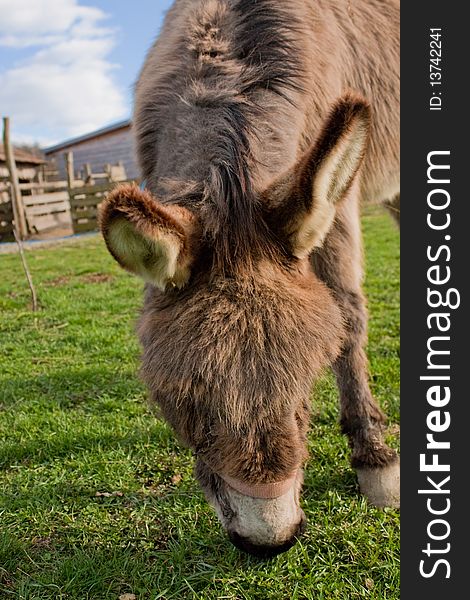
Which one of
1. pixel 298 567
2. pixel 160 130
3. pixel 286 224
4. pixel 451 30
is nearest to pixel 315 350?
pixel 286 224

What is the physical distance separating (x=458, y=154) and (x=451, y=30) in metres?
0.74

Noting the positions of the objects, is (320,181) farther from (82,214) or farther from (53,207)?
(53,207)

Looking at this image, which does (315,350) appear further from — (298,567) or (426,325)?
(298,567)

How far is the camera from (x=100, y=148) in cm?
3591

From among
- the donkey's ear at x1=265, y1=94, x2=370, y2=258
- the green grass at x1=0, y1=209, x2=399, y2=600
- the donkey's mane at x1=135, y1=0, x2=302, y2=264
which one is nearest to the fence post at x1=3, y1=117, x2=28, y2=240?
the green grass at x1=0, y1=209, x2=399, y2=600

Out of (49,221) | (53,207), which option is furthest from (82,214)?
(49,221)

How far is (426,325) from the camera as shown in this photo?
2.90 metres

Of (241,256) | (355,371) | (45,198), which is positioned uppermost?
(45,198)

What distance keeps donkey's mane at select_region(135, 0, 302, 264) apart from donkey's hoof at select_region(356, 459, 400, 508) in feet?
6.00

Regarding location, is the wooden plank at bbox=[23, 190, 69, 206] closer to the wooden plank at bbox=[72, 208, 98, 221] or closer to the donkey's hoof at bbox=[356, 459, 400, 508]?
the wooden plank at bbox=[72, 208, 98, 221]

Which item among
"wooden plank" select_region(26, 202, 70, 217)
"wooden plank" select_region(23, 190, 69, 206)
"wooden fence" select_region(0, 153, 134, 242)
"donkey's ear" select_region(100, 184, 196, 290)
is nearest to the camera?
"donkey's ear" select_region(100, 184, 196, 290)

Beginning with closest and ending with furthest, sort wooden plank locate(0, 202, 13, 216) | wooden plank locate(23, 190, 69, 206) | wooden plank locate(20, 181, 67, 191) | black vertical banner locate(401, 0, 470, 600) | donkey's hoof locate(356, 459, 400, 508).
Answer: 1. black vertical banner locate(401, 0, 470, 600)
2. donkey's hoof locate(356, 459, 400, 508)
3. wooden plank locate(0, 202, 13, 216)
4. wooden plank locate(23, 190, 69, 206)
5. wooden plank locate(20, 181, 67, 191)

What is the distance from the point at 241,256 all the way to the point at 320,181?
41 centimetres

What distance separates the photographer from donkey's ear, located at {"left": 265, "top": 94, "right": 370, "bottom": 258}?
1884mm
